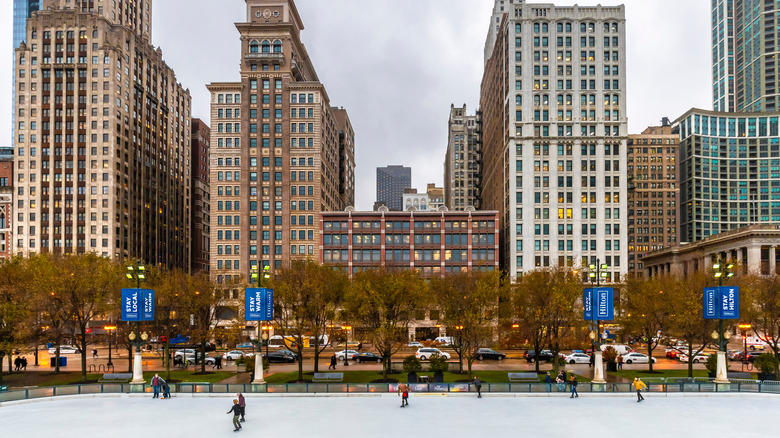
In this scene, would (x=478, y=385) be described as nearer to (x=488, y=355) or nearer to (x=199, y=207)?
(x=488, y=355)

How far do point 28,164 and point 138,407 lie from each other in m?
109

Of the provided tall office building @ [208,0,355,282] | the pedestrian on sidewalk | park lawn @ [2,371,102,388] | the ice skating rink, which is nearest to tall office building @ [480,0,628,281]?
tall office building @ [208,0,355,282]

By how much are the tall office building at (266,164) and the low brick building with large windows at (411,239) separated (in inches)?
213

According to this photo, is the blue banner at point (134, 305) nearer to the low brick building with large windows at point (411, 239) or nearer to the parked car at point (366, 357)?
the parked car at point (366, 357)

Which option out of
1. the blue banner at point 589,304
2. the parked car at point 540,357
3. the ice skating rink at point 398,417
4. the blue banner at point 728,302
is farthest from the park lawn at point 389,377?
the blue banner at point 728,302

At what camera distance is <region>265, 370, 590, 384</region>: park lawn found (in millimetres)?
45125

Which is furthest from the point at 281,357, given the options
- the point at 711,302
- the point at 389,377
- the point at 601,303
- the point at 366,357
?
the point at 711,302

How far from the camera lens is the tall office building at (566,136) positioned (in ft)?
319

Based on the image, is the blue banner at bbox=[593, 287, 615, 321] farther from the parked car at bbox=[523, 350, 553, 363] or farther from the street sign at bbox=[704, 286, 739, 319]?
the parked car at bbox=[523, 350, 553, 363]

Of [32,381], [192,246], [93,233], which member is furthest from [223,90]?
[192,246]

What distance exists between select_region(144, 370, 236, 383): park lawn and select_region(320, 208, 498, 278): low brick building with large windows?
48.0 meters

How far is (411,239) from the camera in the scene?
324 ft

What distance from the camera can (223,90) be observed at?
Answer: 341 ft

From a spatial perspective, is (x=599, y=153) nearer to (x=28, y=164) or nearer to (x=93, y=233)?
(x=93, y=233)
